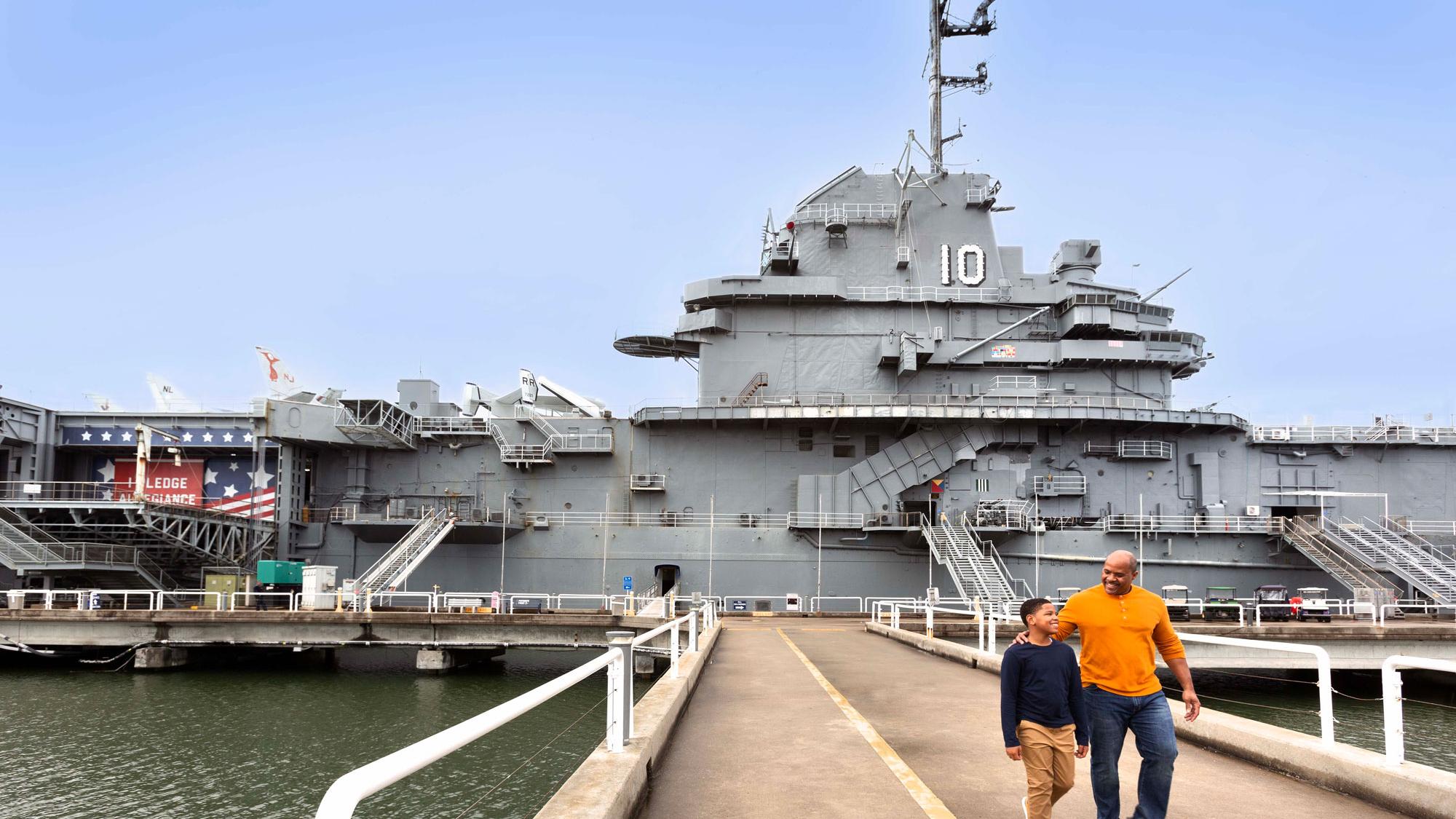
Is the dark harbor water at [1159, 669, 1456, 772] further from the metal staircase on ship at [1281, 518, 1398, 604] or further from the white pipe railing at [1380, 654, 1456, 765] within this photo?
the white pipe railing at [1380, 654, 1456, 765]

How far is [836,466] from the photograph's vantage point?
3309 centimetres

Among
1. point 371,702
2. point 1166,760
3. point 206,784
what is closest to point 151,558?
point 371,702

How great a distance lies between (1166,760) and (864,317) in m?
29.2

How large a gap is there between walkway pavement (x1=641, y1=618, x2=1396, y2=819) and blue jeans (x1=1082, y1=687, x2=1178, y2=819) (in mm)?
905

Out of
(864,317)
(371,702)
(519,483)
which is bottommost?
(371,702)

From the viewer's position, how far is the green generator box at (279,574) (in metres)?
29.8

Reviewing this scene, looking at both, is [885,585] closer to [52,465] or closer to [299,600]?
[299,600]

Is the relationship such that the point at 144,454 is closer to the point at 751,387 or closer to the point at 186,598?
the point at 186,598

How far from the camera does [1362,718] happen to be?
A: 1959cm

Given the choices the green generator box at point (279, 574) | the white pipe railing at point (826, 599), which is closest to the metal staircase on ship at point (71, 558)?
the green generator box at point (279, 574)

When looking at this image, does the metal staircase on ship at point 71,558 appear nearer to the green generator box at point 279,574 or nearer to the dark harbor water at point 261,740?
the green generator box at point 279,574

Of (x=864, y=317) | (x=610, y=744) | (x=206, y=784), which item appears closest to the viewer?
(x=610, y=744)

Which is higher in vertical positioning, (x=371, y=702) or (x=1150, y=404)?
(x=1150, y=404)

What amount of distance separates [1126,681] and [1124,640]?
234 mm
